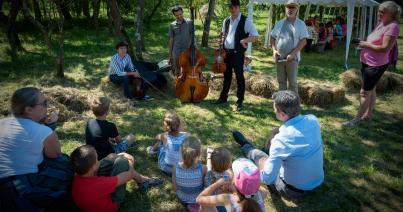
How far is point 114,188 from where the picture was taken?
2930 millimetres

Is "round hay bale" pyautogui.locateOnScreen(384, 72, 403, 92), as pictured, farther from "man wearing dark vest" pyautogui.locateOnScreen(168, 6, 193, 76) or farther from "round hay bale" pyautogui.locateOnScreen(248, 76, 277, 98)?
"man wearing dark vest" pyautogui.locateOnScreen(168, 6, 193, 76)

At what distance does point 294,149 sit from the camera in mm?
2998

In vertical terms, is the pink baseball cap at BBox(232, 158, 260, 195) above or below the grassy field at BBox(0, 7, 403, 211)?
above

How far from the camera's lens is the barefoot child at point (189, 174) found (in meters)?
3.06

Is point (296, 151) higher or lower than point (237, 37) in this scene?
lower

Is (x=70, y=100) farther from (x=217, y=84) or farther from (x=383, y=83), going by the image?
(x=383, y=83)

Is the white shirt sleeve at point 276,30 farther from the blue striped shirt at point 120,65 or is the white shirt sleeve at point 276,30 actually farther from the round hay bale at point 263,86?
the blue striped shirt at point 120,65

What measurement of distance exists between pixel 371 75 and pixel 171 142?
3.06m

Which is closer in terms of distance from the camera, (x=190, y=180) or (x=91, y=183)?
(x=91, y=183)

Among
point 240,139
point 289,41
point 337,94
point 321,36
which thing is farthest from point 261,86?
point 321,36

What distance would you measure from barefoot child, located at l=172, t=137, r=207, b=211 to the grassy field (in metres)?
0.19

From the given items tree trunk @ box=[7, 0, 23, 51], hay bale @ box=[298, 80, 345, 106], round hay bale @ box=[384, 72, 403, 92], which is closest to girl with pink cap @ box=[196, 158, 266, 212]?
hay bale @ box=[298, 80, 345, 106]

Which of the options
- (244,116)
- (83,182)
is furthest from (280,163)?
(244,116)

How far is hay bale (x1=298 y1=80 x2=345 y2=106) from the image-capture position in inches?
246
